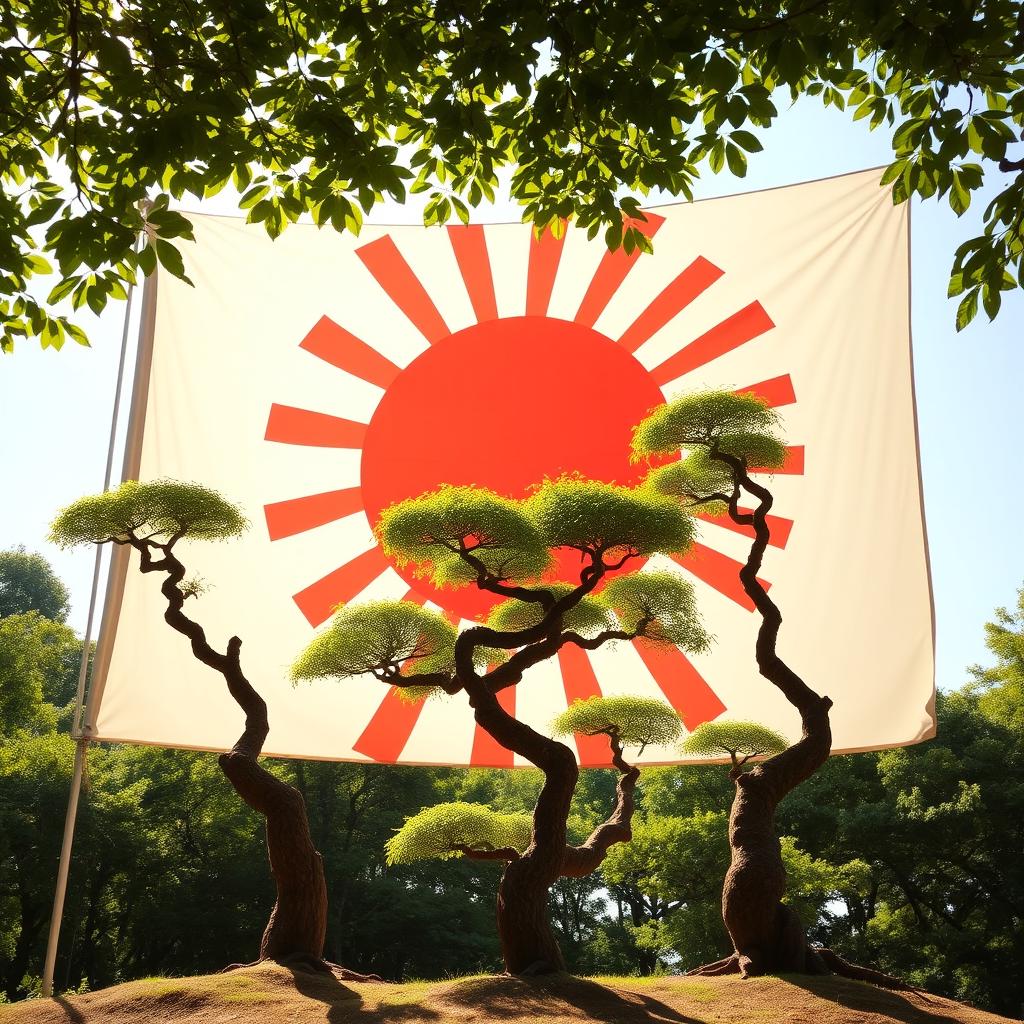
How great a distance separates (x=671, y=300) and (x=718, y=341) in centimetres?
58

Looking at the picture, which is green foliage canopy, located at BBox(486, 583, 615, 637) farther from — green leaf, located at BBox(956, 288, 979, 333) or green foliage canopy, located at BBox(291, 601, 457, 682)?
green leaf, located at BBox(956, 288, 979, 333)

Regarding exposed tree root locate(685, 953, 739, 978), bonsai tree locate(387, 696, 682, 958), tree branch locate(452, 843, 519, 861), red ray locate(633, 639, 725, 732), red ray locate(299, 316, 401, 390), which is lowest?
exposed tree root locate(685, 953, 739, 978)

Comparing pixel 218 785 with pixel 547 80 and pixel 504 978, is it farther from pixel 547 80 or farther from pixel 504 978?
pixel 547 80

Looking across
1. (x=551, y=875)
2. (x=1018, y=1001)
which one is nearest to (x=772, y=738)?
(x=551, y=875)

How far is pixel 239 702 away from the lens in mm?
6574

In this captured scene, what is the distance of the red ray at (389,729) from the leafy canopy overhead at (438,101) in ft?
17.7

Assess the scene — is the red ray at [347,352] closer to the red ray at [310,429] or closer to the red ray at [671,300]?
the red ray at [310,429]

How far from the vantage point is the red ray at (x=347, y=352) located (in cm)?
862

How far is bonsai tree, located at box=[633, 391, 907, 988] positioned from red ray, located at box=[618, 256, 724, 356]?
6.77 ft

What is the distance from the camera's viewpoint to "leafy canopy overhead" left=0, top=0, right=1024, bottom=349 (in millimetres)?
2777

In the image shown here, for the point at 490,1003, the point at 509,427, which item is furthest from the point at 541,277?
the point at 490,1003

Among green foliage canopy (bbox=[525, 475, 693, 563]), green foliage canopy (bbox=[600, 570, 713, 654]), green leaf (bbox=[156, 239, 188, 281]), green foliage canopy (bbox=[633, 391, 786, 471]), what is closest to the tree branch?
green foliage canopy (bbox=[600, 570, 713, 654])

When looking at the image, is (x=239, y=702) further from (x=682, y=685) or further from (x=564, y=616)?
(x=682, y=685)

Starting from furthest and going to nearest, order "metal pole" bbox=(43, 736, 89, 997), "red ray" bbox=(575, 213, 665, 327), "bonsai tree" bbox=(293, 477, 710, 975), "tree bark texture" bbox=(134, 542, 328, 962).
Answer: "red ray" bbox=(575, 213, 665, 327) < "metal pole" bbox=(43, 736, 89, 997) < "tree bark texture" bbox=(134, 542, 328, 962) < "bonsai tree" bbox=(293, 477, 710, 975)
